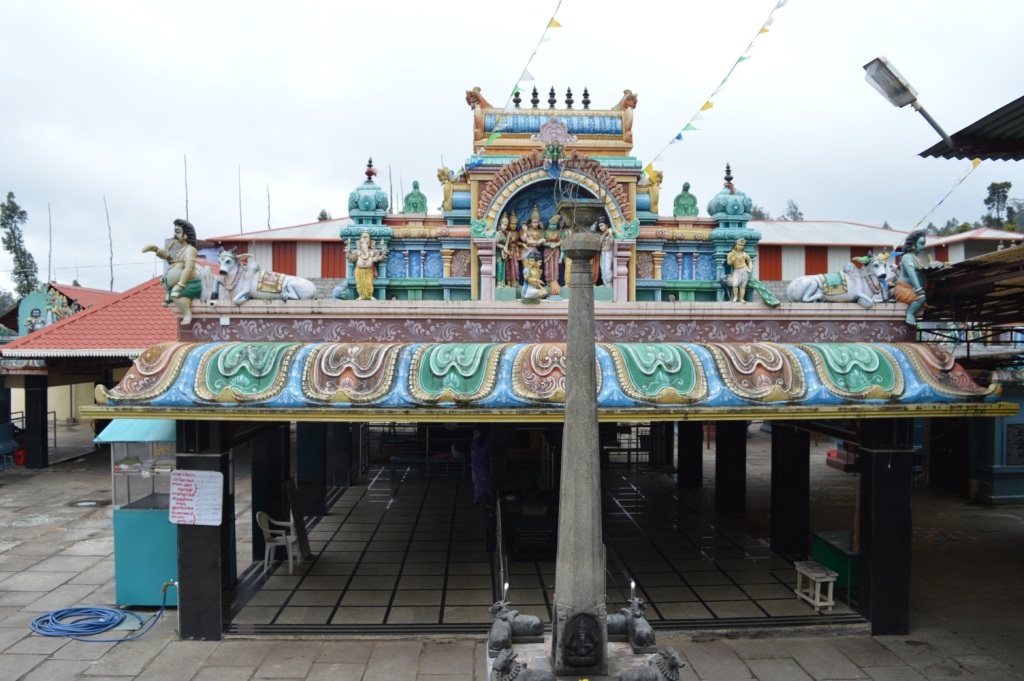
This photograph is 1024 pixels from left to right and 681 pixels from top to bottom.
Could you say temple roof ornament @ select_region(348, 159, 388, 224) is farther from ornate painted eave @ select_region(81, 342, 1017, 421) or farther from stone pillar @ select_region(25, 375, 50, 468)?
stone pillar @ select_region(25, 375, 50, 468)

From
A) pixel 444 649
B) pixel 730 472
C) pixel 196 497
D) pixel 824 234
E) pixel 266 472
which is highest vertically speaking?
pixel 824 234

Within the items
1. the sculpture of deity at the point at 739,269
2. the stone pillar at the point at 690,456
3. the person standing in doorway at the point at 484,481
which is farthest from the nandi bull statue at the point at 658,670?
the stone pillar at the point at 690,456

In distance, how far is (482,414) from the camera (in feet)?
29.5

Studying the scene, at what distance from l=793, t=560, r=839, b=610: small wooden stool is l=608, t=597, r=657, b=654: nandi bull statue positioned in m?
4.92

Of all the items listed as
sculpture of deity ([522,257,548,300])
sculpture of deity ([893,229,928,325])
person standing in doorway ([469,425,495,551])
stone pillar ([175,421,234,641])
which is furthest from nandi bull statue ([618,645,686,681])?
person standing in doorway ([469,425,495,551])

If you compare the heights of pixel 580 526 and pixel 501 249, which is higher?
pixel 501 249

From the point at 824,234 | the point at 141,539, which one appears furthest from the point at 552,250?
the point at 824,234

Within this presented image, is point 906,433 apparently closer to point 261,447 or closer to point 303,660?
point 303,660

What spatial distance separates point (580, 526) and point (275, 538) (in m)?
8.19

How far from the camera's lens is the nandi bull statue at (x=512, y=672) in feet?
18.7

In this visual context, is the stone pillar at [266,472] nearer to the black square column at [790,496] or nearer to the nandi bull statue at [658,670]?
the nandi bull statue at [658,670]

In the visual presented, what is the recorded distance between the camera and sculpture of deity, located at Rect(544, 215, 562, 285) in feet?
42.5

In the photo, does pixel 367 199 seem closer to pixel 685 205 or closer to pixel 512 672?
pixel 685 205

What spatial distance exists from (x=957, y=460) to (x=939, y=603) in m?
9.84
